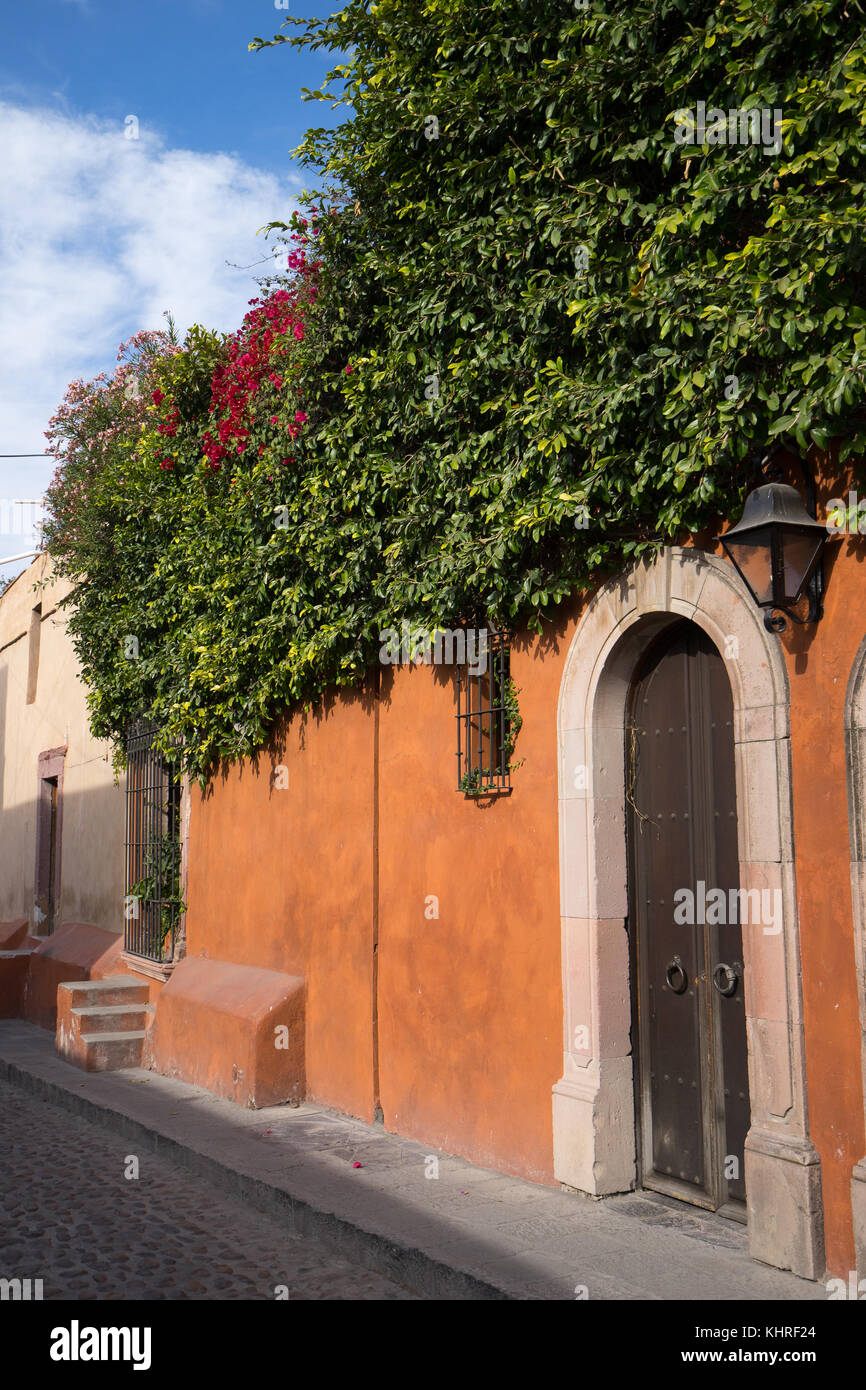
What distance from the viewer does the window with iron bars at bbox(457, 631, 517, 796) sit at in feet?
20.2

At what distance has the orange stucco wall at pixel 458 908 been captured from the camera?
4.19 meters

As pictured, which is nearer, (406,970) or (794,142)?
(794,142)

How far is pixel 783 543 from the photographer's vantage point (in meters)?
4.25

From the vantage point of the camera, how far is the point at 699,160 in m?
4.63

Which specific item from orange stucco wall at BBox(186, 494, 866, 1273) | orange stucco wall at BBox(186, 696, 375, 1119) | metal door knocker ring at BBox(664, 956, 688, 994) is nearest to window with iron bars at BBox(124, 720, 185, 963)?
orange stucco wall at BBox(186, 696, 375, 1119)

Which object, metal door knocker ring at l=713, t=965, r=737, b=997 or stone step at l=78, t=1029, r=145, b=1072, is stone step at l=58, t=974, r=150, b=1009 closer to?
stone step at l=78, t=1029, r=145, b=1072

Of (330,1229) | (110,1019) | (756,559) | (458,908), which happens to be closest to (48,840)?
(110,1019)

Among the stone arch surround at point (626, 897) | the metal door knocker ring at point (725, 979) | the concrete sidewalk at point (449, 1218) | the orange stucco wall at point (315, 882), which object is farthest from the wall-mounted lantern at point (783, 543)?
the orange stucco wall at point (315, 882)

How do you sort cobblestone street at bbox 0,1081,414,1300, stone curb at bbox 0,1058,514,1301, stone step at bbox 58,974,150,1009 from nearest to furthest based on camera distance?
stone curb at bbox 0,1058,514,1301 < cobblestone street at bbox 0,1081,414,1300 < stone step at bbox 58,974,150,1009

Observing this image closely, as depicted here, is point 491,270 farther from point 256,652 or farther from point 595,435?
point 256,652

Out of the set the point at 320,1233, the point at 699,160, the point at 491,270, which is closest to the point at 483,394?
the point at 491,270

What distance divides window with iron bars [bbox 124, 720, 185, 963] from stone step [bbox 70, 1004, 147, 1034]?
1.71 feet
